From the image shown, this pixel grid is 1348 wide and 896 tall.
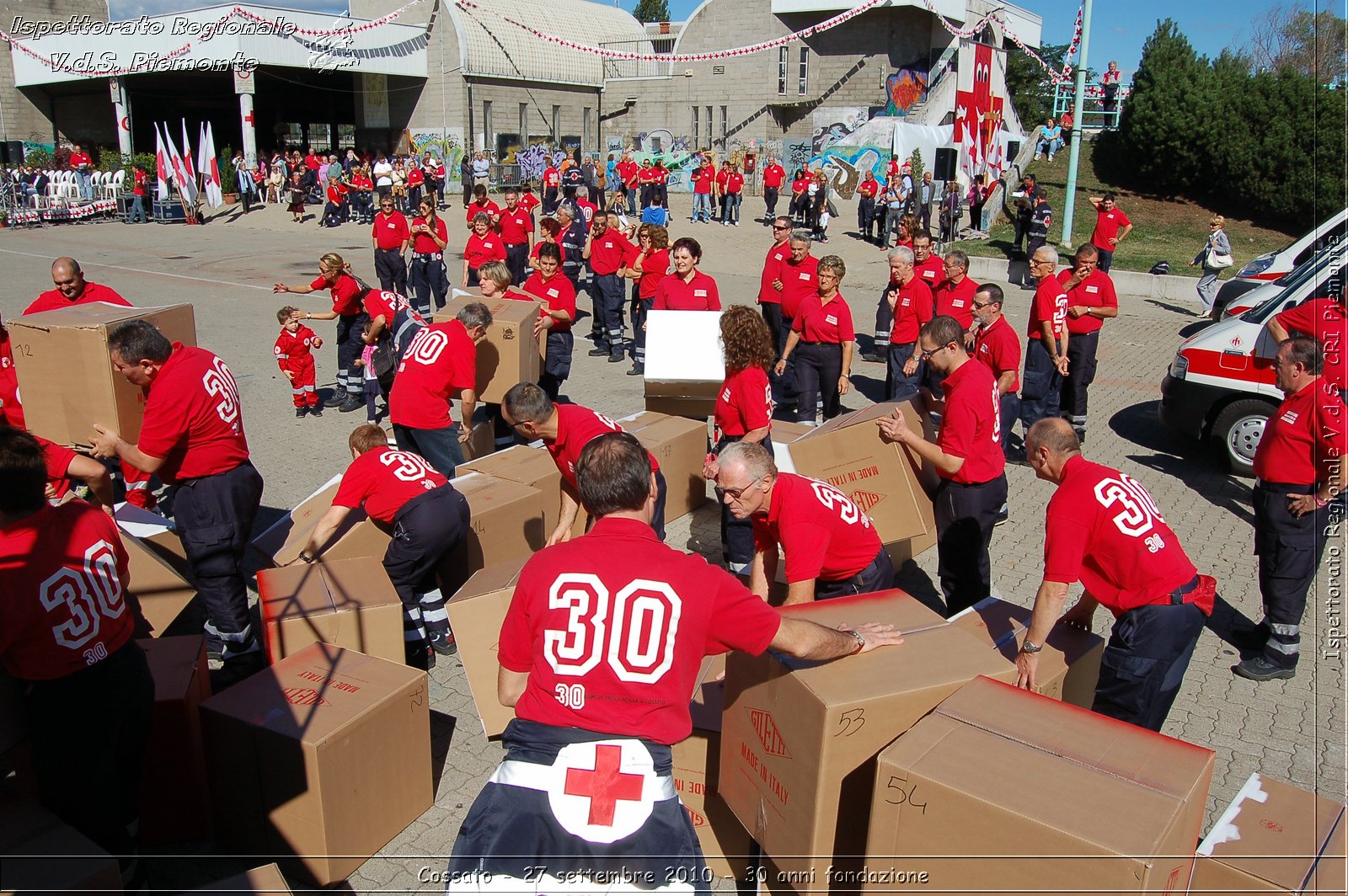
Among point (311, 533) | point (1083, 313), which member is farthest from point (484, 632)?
point (1083, 313)

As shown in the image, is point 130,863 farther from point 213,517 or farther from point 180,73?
point 180,73

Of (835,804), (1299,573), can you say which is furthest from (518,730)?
(1299,573)

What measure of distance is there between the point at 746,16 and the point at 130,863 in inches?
1756

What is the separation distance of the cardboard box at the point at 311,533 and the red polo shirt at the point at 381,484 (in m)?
0.28

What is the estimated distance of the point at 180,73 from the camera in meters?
39.2

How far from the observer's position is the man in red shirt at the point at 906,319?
9.07m

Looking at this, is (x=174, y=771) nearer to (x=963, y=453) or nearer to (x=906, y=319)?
(x=963, y=453)

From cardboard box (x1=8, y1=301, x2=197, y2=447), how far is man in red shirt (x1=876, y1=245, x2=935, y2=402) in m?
6.50

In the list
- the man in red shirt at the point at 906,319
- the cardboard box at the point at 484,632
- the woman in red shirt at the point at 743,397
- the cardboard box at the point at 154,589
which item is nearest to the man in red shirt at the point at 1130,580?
the woman in red shirt at the point at 743,397

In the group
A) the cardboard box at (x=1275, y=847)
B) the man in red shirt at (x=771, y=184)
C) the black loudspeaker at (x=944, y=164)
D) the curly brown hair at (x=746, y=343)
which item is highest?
the black loudspeaker at (x=944, y=164)

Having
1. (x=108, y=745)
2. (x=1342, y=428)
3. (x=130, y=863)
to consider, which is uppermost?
(x=1342, y=428)

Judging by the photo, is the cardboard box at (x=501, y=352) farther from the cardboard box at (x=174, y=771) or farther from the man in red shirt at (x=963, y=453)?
the cardboard box at (x=174, y=771)

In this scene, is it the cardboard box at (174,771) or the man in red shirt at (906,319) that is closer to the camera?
the cardboard box at (174,771)

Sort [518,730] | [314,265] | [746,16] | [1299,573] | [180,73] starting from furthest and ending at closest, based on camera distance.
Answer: [746,16] → [180,73] → [314,265] → [1299,573] → [518,730]
